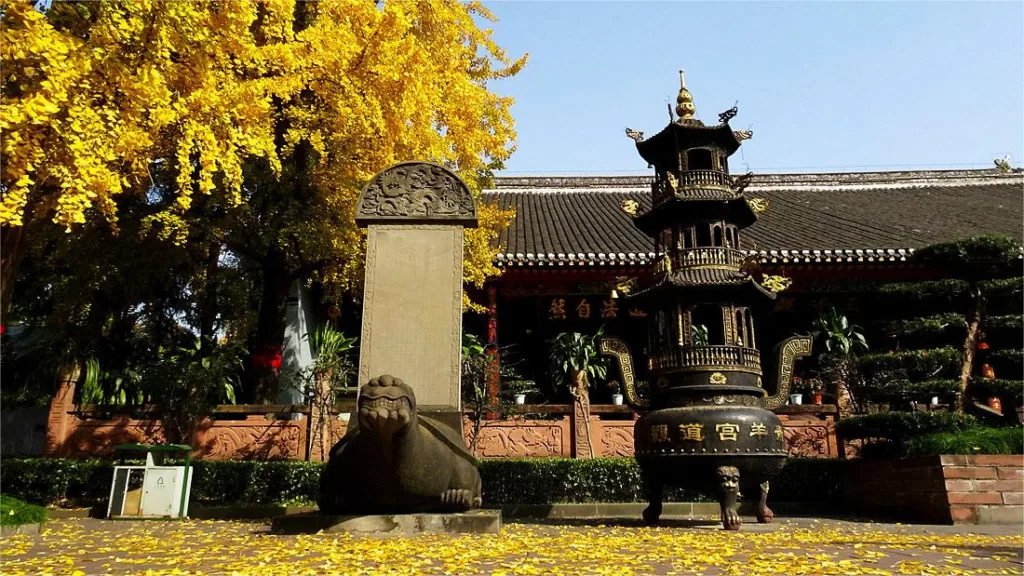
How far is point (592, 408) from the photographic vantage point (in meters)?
10.3

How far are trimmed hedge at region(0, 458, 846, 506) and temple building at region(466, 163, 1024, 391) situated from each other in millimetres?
3801

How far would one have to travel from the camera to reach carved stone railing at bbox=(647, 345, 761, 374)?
6617 millimetres

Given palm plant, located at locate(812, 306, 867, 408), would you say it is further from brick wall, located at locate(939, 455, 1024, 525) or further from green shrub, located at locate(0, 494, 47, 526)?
green shrub, located at locate(0, 494, 47, 526)

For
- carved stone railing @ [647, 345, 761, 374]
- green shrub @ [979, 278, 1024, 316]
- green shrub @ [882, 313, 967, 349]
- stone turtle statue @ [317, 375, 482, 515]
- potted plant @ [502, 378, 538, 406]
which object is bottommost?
stone turtle statue @ [317, 375, 482, 515]

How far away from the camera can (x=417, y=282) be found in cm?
571

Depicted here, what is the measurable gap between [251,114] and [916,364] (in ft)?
30.8

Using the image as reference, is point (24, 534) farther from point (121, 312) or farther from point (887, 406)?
point (887, 406)

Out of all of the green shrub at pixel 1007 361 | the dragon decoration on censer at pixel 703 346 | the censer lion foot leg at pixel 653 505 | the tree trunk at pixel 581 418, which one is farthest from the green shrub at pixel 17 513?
the green shrub at pixel 1007 361

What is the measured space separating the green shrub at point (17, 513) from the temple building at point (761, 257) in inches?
311

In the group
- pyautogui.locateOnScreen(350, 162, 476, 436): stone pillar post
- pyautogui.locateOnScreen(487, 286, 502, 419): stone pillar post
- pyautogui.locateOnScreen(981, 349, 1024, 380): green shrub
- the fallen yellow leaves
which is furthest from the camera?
pyautogui.locateOnScreen(487, 286, 502, 419): stone pillar post

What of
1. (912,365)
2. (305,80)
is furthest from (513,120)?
(912,365)

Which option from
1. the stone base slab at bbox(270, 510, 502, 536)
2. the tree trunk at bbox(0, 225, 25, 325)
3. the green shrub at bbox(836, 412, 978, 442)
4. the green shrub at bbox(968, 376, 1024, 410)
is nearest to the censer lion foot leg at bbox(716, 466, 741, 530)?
the stone base slab at bbox(270, 510, 502, 536)

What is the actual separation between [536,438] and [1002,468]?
5.81 m

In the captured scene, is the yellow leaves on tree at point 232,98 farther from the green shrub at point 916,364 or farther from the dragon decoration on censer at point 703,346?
the green shrub at point 916,364
